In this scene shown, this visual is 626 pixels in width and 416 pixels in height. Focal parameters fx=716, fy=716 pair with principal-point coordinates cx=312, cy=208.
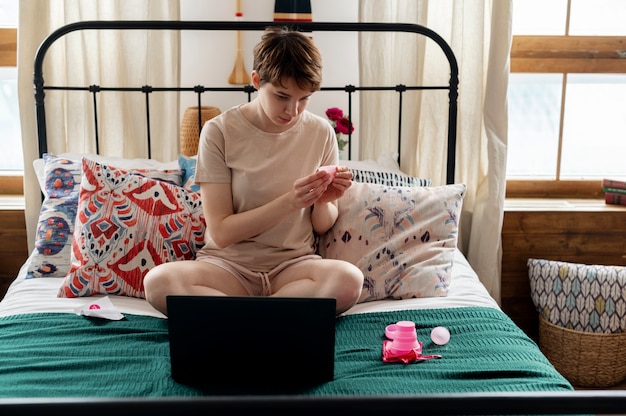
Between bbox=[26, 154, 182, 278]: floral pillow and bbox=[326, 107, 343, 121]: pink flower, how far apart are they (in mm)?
772

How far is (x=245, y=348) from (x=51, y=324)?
0.62 meters

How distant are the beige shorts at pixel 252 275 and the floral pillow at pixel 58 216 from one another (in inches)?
18.9

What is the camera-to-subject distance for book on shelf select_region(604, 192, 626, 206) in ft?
9.51

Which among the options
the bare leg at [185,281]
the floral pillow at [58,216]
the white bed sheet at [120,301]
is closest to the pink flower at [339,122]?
the floral pillow at [58,216]

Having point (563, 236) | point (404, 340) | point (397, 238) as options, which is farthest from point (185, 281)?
point (563, 236)

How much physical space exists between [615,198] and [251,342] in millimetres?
2003

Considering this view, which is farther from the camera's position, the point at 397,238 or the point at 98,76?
the point at 98,76

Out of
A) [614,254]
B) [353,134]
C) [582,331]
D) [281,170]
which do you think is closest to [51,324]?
[281,170]

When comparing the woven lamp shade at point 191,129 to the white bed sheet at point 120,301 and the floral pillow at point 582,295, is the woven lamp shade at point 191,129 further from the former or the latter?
the floral pillow at point 582,295

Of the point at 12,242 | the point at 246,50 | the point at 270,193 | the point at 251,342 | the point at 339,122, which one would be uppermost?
the point at 246,50

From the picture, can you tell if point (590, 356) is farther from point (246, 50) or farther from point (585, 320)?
point (246, 50)

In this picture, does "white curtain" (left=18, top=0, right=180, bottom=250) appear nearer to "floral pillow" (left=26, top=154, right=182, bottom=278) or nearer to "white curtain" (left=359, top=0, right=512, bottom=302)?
"floral pillow" (left=26, top=154, right=182, bottom=278)

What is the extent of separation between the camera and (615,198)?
2914mm

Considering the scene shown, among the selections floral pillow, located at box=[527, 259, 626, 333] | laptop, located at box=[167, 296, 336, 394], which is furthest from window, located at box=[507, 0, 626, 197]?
laptop, located at box=[167, 296, 336, 394]
